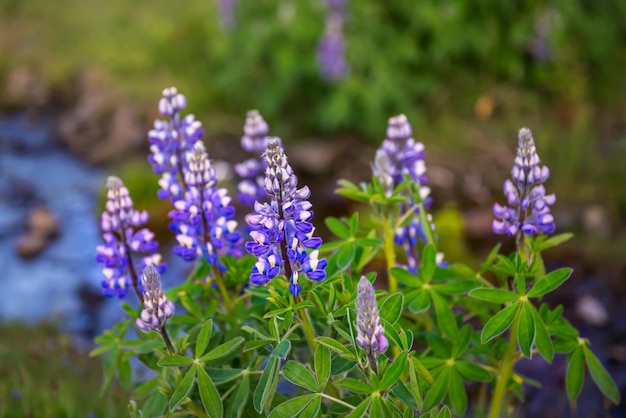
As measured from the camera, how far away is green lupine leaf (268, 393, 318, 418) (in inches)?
74.9

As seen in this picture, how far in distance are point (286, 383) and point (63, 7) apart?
28.3 ft

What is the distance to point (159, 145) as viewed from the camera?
8.04ft

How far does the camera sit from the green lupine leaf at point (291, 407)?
6.24ft

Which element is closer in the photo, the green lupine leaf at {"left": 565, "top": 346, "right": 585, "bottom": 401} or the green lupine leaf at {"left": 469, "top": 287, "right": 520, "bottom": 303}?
the green lupine leaf at {"left": 469, "top": 287, "right": 520, "bottom": 303}

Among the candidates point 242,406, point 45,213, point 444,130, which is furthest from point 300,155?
point 242,406

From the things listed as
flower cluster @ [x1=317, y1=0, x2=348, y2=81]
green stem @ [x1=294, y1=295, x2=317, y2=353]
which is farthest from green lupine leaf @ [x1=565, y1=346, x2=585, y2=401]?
flower cluster @ [x1=317, y1=0, x2=348, y2=81]

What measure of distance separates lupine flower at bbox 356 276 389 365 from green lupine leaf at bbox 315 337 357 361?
0.29ft

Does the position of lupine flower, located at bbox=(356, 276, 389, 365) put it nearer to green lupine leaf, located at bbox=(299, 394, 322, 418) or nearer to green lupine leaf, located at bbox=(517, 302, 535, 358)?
green lupine leaf, located at bbox=(299, 394, 322, 418)

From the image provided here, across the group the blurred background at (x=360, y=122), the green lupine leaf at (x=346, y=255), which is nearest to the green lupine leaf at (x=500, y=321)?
the green lupine leaf at (x=346, y=255)

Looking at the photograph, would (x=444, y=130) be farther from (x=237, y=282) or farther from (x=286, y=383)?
(x=237, y=282)

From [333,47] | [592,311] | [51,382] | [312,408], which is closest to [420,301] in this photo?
[312,408]

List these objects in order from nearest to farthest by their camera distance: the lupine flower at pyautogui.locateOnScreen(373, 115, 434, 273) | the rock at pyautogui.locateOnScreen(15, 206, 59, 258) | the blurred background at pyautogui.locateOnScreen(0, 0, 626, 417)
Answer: the lupine flower at pyautogui.locateOnScreen(373, 115, 434, 273) → the blurred background at pyautogui.locateOnScreen(0, 0, 626, 417) → the rock at pyautogui.locateOnScreen(15, 206, 59, 258)

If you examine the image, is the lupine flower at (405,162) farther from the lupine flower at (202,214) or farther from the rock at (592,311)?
the rock at (592,311)

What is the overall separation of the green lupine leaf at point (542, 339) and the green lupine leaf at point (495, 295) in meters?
0.06
